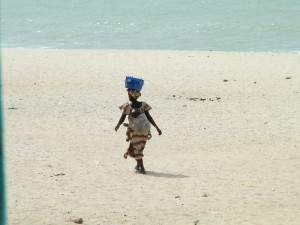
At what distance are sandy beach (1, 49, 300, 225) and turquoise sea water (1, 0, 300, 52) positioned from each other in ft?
21.5

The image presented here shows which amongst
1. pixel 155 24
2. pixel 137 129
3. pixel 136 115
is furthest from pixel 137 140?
pixel 155 24

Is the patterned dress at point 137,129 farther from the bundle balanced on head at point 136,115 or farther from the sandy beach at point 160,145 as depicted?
the sandy beach at point 160,145

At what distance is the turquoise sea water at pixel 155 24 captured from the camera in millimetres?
23656

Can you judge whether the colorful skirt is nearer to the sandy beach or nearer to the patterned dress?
the patterned dress

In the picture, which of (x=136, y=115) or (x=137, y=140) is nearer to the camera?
(x=136, y=115)

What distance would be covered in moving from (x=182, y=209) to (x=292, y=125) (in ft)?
15.5

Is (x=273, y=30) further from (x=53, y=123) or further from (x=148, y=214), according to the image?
(x=148, y=214)

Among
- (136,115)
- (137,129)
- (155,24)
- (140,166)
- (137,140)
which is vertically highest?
(155,24)

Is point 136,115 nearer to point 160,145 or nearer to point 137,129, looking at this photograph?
point 137,129

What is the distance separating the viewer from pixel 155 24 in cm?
2950

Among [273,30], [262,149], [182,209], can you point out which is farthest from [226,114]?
[273,30]

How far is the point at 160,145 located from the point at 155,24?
20.9 m

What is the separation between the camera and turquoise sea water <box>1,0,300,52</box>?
23.7m

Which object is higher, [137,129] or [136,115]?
[136,115]
